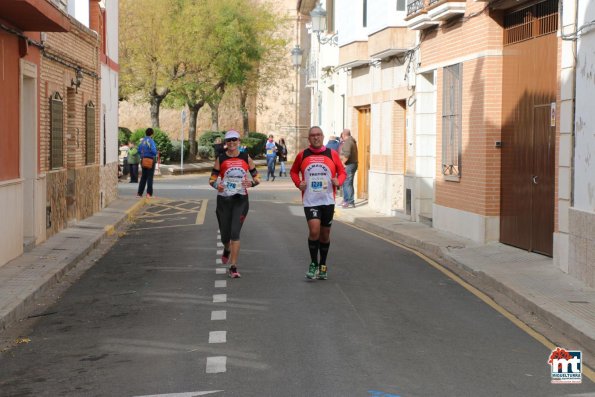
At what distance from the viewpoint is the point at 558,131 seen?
553 inches

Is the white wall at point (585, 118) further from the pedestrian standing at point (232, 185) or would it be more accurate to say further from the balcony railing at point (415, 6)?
the balcony railing at point (415, 6)

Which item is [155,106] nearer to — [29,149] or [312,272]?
[29,149]

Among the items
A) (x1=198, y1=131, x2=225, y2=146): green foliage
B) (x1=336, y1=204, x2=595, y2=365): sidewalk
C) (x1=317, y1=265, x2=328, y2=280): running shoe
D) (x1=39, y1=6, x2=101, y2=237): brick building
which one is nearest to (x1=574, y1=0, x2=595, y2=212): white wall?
(x1=336, y1=204, x2=595, y2=365): sidewalk

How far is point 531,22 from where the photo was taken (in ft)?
52.1

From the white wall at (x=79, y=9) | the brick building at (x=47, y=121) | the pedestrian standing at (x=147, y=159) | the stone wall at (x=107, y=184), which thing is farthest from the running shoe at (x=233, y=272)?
the pedestrian standing at (x=147, y=159)

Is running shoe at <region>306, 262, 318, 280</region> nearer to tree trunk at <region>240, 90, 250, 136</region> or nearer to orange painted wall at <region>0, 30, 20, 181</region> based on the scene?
orange painted wall at <region>0, 30, 20, 181</region>

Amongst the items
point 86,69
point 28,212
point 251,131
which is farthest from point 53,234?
point 251,131

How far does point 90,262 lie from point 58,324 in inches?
212

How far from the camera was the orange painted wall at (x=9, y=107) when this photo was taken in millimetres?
14484

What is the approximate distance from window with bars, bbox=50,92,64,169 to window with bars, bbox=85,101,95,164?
10.9 feet

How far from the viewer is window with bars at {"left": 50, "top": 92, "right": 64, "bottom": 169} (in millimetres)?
18406

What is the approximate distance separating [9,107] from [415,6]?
368 inches

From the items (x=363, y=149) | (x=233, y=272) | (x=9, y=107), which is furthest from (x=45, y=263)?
(x=363, y=149)

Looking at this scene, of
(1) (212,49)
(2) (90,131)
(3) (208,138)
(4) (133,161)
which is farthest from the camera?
(3) (208,138)
